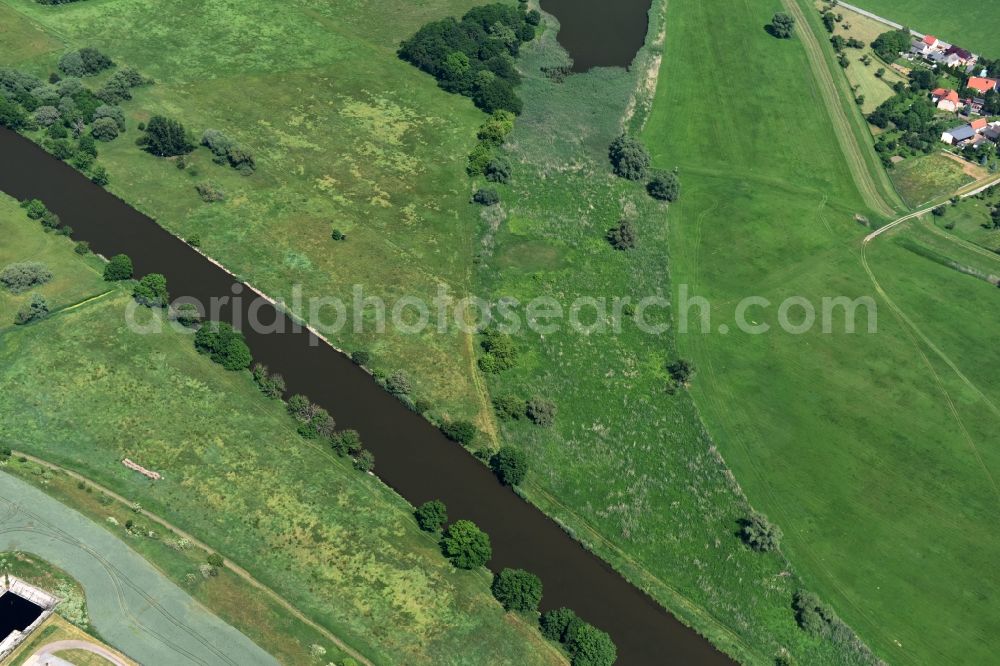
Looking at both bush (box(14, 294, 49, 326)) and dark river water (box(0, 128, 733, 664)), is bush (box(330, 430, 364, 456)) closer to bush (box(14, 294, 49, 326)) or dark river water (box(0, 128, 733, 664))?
dark river water (box(0, 128, 733, 664))

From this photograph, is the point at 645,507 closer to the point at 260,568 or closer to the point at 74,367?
the point at 260,568

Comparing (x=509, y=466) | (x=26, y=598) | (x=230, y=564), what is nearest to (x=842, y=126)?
(x=509, y=466)

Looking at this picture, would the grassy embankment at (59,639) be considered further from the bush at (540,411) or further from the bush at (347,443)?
the bush at (540,411)

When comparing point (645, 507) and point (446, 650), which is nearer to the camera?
point (446, 650)

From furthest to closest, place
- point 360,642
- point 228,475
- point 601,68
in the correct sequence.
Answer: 1. point 601,68
2. point 228,475
3. point 360,642

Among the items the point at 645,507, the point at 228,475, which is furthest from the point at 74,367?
the point at 645,507

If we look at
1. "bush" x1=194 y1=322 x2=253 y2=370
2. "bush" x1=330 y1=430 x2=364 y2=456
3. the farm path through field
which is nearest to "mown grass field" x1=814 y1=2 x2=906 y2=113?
the farm path through field
